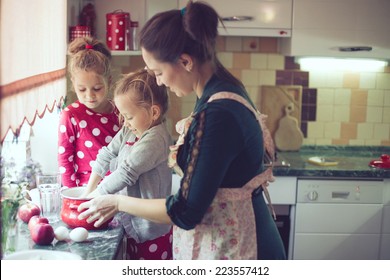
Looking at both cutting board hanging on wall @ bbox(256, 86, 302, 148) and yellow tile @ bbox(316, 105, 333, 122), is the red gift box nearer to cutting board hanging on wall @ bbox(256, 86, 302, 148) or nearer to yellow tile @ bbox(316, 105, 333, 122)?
cutting board hanging on wall @ bbox(256, 86, 302, 148)

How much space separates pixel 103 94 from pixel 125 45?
0.92 m

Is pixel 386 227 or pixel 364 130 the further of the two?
pixel 364 130

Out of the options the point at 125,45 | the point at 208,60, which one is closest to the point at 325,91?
the point at 125,45

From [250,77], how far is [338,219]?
0.76 metres

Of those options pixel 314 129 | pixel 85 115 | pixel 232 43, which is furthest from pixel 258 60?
pixel 85 115

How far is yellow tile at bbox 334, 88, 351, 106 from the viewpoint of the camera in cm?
258

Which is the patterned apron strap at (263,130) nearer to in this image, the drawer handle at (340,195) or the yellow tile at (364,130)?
the drawer handle at (340,195)

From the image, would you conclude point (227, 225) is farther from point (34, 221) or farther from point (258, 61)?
point (258, 61)

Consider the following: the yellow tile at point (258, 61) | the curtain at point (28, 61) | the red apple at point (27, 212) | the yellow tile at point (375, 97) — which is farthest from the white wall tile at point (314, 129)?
the red apple at point (27, 212)

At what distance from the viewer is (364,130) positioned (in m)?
2.62

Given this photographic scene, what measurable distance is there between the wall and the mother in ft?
4.60

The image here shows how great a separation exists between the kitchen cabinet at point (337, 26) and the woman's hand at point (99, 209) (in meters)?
1.37

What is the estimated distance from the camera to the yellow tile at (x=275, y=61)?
2.54m
